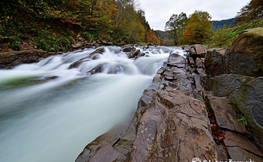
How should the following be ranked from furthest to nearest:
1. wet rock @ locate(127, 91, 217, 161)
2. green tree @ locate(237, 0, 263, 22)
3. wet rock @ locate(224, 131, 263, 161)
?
green tree @ locate(237, 0, 263, 22)
wet rock @ locate(224, 131, 263, 161)
wet rock @ locate(127, 91, 217, 161)

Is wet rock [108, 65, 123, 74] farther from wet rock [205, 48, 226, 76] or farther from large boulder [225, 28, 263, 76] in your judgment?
large boulder [225, 28, 263, 76]

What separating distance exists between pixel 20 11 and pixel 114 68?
967 centimetres

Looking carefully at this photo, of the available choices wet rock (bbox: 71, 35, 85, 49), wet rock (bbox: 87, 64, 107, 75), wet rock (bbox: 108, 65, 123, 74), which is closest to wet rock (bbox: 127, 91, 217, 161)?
wet rock (bbox: 108, 65, 123, 74)

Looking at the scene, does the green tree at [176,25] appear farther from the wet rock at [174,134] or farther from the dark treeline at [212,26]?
the wet rock at [174,134]

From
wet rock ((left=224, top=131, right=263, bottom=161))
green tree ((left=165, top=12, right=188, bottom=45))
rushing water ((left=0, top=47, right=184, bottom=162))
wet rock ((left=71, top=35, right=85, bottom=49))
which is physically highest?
green tree ((left=165, top=12, right=188, bottom=45))

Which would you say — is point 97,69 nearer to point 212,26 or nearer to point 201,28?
point 201,28

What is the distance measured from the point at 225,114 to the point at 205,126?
0.95 meters

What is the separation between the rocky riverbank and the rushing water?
76 centimetres

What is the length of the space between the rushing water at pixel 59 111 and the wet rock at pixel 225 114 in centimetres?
185

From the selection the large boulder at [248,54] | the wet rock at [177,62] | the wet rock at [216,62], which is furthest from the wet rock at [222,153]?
the wet rock at [177,62]

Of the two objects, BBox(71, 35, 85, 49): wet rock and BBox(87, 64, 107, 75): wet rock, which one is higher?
BBox(71, 35, 85, 49): wet rock

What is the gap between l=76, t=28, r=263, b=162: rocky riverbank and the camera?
120 centimetres

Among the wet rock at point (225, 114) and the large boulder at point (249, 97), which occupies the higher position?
the large boulder at point (249, 97)

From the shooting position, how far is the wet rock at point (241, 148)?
1.30 meters
